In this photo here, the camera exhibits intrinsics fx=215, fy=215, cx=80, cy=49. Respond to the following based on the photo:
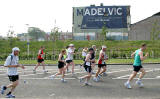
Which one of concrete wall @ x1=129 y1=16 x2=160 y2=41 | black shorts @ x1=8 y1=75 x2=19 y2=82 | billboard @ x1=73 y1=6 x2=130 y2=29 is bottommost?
black shorts @ x1=8 y1=75 x2=19 y2=82

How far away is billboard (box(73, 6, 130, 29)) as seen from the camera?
62.8 metres

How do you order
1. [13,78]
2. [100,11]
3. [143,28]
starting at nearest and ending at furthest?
1. [13,78]
2. [143,28]
3. [100,11]

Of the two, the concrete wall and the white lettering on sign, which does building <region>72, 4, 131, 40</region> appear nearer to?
the white lettering on sign

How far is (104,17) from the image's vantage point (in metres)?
62.9

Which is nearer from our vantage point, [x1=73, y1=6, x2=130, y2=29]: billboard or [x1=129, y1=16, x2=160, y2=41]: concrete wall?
[x1=129, y1=16, x2=160, y2=41]: concrete wall

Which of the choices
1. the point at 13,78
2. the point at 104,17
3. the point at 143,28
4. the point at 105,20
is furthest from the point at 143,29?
the point at 13,78

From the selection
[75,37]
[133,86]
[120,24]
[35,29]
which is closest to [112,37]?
[120,24]

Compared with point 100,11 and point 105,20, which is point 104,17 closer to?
point 105,20

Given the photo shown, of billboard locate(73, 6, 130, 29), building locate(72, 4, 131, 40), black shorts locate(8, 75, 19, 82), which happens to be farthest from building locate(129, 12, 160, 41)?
black shorts locate(8, 75, 19, 82)

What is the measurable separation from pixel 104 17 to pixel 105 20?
37.0 inches

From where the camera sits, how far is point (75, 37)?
65.3 meters

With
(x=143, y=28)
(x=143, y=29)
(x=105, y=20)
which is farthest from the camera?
(x=105, y=20)

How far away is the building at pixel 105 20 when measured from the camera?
62.8m

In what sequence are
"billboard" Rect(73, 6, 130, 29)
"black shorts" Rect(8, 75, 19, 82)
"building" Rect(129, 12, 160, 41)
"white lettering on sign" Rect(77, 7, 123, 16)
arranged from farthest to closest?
"white lettering on sign" Rect(77, 7, 123, 16)
"billboard" Rect(73, 6, 130, 29)
"building" Rect(129, 12, 160, 41)
"black shorts" Rect(8, 75, 19, 82)
